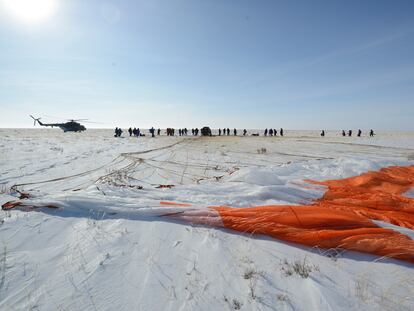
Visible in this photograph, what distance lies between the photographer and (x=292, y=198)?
186 inches

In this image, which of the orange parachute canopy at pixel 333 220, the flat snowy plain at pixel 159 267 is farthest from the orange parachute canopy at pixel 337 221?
the flat snowy plain at pixel 159 267

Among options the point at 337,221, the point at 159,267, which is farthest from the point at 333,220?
the point at 159,267

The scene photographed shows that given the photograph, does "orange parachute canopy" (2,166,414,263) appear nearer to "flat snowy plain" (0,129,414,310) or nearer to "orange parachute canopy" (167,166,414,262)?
"orange parachute canopy" (167,166,414,262)

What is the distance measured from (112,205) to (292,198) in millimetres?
3403

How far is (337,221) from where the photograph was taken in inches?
119

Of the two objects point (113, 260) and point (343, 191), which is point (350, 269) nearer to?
point (113, 260)

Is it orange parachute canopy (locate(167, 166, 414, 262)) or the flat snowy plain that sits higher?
orange parachute canopy (locate(167, 166, 414, 262))

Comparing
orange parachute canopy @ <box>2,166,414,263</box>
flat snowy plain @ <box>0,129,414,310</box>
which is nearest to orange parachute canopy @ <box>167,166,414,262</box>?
orange parachute canopy @ <box>2,166,414,263</box>

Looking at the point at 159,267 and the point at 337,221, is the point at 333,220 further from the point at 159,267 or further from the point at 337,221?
the point at 159,267

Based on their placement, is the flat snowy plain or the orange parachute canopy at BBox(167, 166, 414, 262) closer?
the flat snowy plain

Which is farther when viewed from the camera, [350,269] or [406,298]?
[350,269]

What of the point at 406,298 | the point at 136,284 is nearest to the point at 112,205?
the point at 136,284

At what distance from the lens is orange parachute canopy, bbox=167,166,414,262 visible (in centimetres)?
262

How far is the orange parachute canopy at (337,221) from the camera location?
2623 mm
